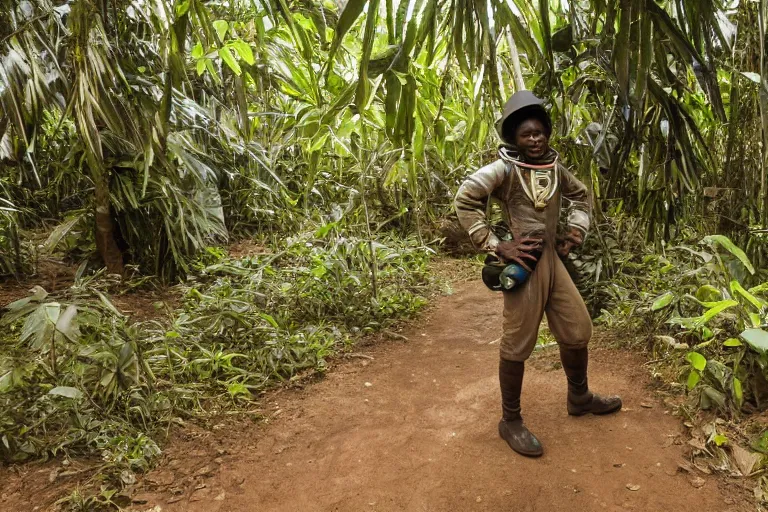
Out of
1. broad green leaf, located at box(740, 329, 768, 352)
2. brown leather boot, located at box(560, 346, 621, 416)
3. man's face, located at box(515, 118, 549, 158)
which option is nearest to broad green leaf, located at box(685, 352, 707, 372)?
broad green leaf, located at box(740, 329, 768, 352)

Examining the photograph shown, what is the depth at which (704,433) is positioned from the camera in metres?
2.43

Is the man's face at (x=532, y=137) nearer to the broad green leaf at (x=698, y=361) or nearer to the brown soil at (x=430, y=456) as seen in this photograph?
the broad green leaf at (x=698, y=361)

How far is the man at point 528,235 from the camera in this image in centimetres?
246

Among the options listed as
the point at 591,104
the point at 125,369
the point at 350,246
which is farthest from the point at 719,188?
the point at 125,369

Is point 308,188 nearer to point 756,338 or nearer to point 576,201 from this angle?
point 576,201

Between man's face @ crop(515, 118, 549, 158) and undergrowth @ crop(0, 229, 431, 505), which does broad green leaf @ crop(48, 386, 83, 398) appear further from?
man's face @ crop(515, 118, 549, 158)

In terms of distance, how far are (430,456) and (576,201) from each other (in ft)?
4.62

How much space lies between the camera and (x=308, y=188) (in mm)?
4426

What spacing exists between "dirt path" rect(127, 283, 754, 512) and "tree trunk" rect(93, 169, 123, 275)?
7.88 ft

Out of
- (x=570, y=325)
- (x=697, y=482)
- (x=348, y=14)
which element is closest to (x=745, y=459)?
(x=697, y=482)

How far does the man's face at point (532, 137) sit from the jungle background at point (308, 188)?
248mm

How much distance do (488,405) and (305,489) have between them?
114 cm

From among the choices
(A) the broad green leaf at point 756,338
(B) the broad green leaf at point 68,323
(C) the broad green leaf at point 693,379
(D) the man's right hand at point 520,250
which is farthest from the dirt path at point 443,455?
(D) the man's right hand at point 520,250

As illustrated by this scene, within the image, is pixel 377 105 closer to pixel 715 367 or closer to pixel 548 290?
pixel 548 290
